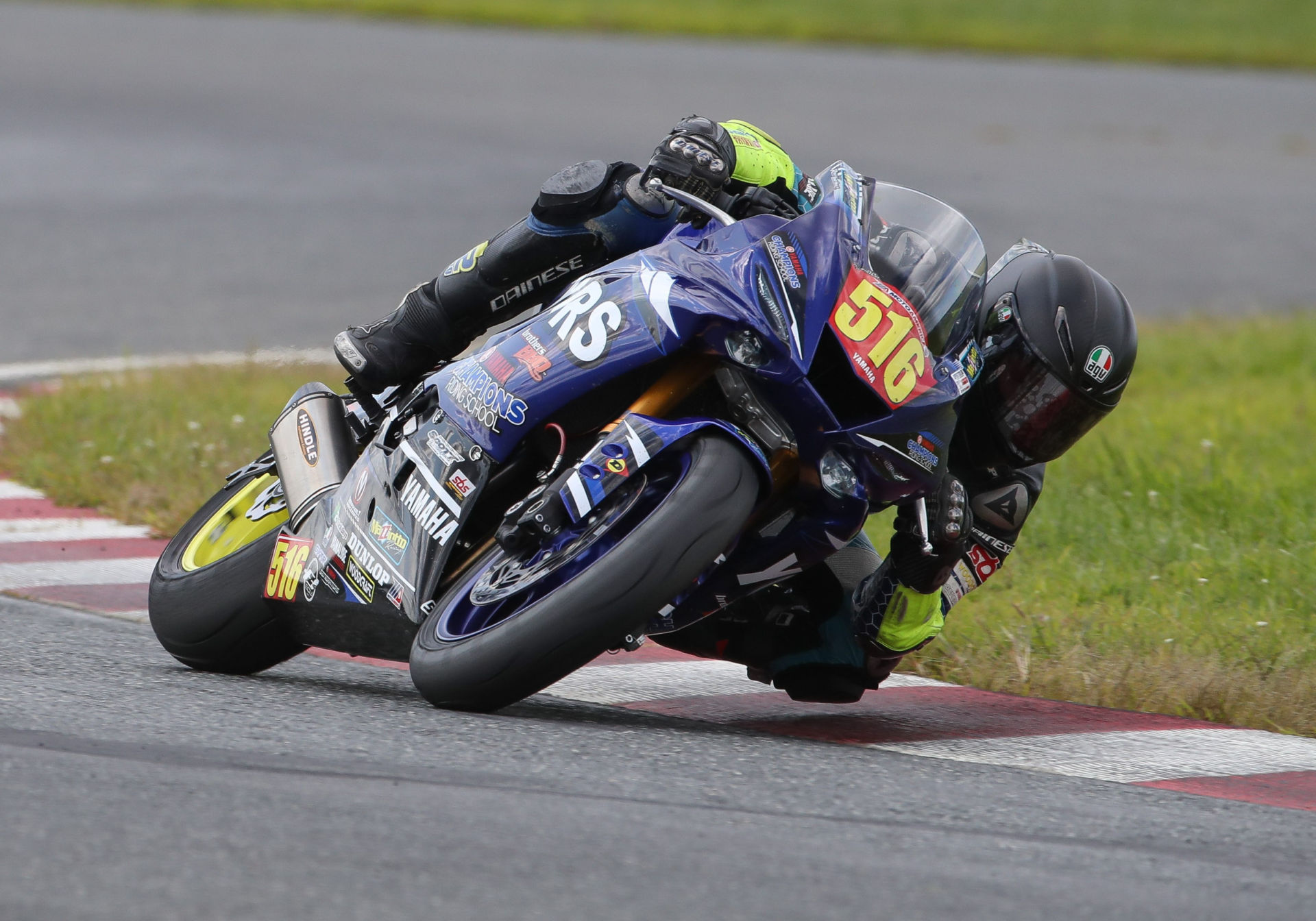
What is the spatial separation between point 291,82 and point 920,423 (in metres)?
15.4

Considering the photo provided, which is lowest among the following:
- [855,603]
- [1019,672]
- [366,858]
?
[1019,672]

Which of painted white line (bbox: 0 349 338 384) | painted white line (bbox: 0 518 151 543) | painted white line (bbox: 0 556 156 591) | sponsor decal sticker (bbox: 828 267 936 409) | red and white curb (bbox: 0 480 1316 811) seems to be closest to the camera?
sponsor decal sticker (bbox: 828 267 936 409)

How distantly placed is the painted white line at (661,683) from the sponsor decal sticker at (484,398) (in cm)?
80


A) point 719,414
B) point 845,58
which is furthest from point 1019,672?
point 845,58

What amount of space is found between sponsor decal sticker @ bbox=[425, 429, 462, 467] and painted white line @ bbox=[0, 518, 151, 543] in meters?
2.41

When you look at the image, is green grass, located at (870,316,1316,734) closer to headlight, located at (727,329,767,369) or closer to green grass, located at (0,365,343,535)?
headlight, located at (727,329,767,369)

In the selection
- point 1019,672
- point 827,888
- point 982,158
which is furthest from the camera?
point 982,158

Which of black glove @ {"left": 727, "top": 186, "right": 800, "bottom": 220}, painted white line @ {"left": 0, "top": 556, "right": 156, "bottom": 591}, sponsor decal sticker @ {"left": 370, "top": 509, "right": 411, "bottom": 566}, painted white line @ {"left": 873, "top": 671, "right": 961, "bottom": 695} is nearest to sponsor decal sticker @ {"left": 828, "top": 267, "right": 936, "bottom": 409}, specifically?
black glove @ {"left": 727, "top": 186, "right": 800, "bottom": 220}

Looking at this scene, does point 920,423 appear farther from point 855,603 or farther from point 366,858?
point 366,858

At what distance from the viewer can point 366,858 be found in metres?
2.95

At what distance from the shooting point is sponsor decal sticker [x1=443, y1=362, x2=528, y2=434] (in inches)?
157

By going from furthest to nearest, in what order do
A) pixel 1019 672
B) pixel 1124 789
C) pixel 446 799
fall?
pixel 1019 672, pixel 1124 789, pixel 446 799

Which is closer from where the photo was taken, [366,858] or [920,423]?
[366,858]

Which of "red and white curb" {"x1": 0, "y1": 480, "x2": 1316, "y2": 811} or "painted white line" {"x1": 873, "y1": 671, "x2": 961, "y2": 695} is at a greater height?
"red and white curb" {"x1": 0, "y1": 480, "x2": 1316, "y2": 811}
